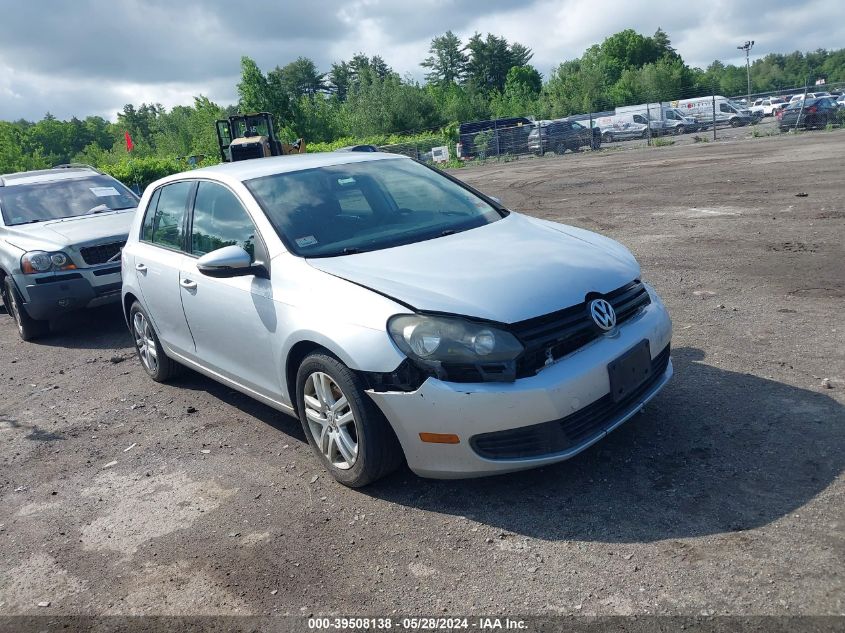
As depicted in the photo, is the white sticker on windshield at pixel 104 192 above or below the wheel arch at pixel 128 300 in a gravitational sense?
above

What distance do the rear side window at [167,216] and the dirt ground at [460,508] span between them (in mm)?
1243

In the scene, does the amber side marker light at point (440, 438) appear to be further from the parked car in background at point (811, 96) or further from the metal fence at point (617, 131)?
the metal fence at point (617, 131)

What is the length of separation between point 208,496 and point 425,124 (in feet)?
187

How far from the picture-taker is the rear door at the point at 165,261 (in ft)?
17.0

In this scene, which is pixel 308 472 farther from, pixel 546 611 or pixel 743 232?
pixel 743 232

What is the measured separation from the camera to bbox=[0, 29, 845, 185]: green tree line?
160ft

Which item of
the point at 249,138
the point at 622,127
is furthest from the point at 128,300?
the point at 622,127

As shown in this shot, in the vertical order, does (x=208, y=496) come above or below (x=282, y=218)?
below

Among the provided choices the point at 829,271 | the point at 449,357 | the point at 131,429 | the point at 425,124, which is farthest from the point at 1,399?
the point at 425,124

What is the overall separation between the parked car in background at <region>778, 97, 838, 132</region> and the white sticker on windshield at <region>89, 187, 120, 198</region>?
2834cm

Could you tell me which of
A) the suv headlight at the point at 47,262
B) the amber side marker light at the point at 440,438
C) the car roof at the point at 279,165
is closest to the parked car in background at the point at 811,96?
the car roof at the point at 279,165

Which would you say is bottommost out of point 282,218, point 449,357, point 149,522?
point 149,522

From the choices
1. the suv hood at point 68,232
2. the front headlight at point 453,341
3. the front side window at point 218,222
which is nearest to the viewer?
the front headlight at point 453,341

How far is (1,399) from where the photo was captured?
6379 millimetres
